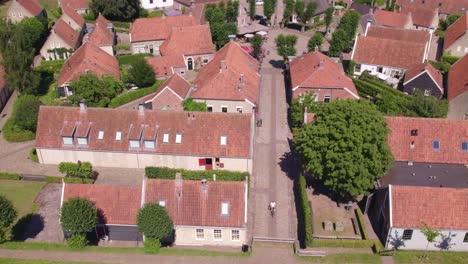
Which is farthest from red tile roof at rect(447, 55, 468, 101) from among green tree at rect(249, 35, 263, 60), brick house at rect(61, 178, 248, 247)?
brick house at rect(61, 178, 248, 247)

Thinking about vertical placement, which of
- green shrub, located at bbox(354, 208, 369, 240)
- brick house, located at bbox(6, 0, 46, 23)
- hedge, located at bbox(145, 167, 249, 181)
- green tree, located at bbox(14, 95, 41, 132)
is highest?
brick house, located at bbox(6, 0, 46, 23)

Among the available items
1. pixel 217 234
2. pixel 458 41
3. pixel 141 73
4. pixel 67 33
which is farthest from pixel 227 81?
pixel 458 41

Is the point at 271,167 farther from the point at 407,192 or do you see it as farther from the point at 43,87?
the point at 43,87

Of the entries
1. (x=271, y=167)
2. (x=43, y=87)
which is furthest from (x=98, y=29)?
(x=271, y=167)

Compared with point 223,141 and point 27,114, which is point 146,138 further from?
point 27,114

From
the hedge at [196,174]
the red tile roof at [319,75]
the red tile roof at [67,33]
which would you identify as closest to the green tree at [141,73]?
the red tile roof at [67,33]

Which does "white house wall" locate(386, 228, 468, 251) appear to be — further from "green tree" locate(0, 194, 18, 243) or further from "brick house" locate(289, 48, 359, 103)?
"green tree" locate(0, 194, 18, 243)

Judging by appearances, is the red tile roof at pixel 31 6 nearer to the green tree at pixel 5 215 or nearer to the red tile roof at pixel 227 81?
the red tile roof at pixel 227 81
